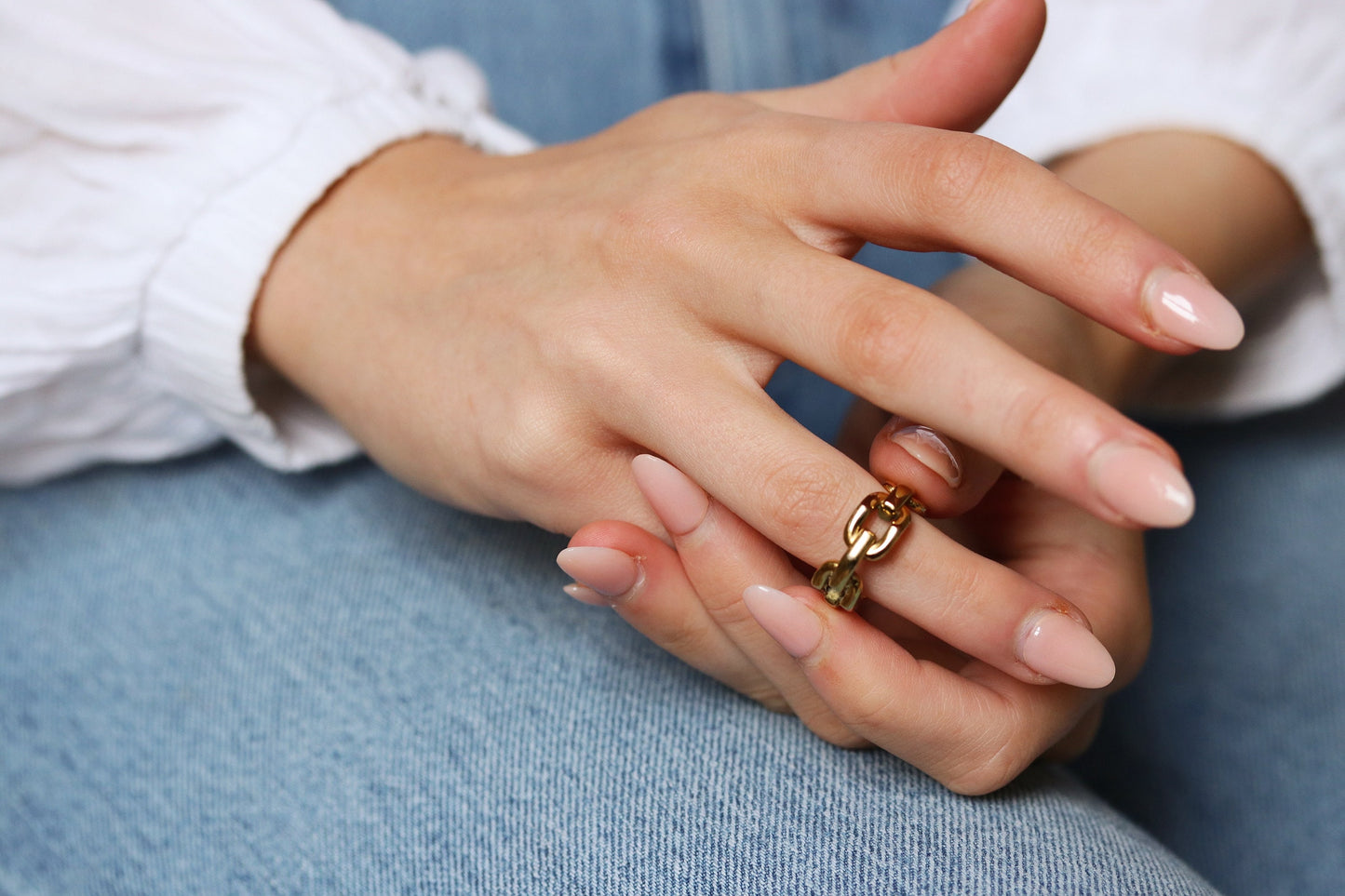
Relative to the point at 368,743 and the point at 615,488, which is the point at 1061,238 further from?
the point at 368,743

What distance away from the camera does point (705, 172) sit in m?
0.55

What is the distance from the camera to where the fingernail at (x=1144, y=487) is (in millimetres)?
395

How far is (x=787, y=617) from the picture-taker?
50 cm

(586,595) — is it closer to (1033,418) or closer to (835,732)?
(835,732)

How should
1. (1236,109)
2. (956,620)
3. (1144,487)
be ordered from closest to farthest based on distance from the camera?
(1144,487)
(956,620)
(1236,109)

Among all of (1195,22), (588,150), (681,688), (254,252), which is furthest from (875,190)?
(1195,22)

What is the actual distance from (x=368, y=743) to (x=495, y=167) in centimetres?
41

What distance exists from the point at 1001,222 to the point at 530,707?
0.41 m

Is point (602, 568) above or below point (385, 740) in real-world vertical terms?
above

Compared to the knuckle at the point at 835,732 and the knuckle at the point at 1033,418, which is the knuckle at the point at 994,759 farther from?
the knuckle at the point at 1033,418

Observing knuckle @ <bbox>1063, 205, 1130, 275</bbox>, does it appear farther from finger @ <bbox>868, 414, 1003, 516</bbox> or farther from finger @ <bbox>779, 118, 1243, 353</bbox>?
finger @ <bbox>868, 414, 1003, 516</bbox>

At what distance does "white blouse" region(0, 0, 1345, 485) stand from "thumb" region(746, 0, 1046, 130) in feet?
1.12

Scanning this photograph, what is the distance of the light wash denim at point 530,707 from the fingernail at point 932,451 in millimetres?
203

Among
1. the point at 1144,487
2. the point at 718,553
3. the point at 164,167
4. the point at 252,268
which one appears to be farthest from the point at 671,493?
the point at 164,167
